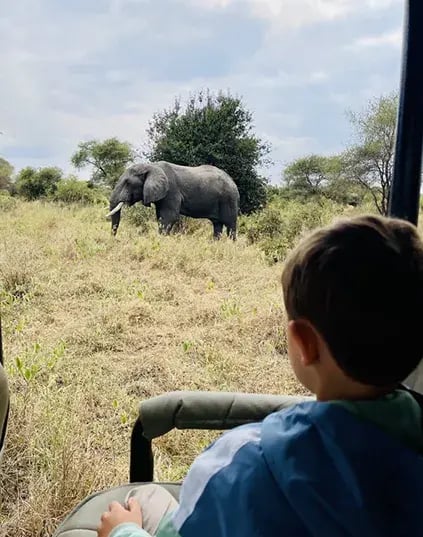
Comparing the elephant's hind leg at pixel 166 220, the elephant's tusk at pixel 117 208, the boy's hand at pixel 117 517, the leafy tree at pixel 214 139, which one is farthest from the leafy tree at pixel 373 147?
the elephant's hind leg at pixel 166 220

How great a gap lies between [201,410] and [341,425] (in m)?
0.42

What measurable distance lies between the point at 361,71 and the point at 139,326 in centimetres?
121

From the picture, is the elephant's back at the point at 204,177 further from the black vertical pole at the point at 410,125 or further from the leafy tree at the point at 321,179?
the black vertical pole at the point at 410,125

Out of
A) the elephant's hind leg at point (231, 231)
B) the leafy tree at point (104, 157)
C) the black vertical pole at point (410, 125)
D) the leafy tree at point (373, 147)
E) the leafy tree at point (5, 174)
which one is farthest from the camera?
the elephant's hind leg at point (231, 231)

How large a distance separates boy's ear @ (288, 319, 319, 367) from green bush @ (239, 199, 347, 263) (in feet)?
7.60

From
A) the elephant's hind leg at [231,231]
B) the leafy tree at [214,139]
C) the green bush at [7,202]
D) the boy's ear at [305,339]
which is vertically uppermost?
the leafy tree at [214,139]

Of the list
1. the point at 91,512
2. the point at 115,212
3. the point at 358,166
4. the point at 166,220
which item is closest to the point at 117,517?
the point at 91,512

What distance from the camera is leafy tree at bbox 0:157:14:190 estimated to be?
274cm

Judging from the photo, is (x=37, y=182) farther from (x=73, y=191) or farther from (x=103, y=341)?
(x=103, y=341)

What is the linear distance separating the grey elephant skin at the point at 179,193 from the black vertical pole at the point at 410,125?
11.5 feet

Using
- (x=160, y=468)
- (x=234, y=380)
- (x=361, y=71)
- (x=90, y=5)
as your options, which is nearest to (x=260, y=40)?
(x=361, y=71)

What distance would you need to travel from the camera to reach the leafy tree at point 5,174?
2.74m

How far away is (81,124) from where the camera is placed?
8.00 feet

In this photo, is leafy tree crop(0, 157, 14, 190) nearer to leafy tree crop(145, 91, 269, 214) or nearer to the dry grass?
the dry grass
